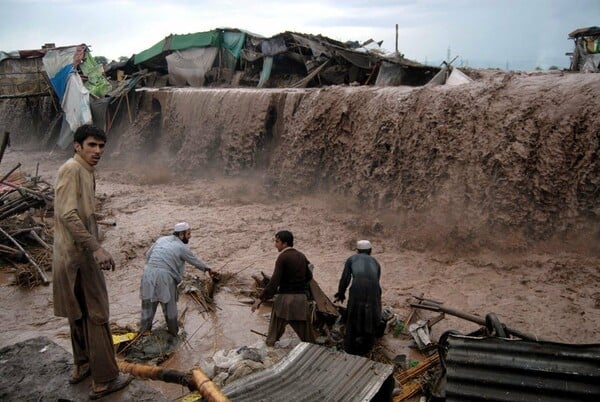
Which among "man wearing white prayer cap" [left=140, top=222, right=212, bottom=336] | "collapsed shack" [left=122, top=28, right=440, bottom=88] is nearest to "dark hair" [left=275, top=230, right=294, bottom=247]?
"man wearing white prayer cap" [left=140, top=222, right=212, bottom=336]

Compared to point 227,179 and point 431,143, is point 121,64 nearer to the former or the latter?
point 227,179

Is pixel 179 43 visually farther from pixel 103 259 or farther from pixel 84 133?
pixel 103 259

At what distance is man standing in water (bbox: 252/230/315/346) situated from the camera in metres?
4.59

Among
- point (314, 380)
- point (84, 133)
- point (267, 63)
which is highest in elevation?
point (267, 63)

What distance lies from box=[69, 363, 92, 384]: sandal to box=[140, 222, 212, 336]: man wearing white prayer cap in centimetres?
156

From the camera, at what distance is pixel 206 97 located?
15883 millimetres

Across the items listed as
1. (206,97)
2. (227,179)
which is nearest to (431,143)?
(227,179)

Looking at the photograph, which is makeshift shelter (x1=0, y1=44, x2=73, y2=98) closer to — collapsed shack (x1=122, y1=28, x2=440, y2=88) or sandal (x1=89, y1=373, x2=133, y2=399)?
collapsed shack (x1=122, y1=28, x2=440, y2=88)

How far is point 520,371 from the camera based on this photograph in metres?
2.89

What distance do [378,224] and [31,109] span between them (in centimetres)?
2085

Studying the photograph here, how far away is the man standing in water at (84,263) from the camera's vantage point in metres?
2.93

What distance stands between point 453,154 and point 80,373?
7.56 metres

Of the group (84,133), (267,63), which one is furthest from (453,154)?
(267,63)

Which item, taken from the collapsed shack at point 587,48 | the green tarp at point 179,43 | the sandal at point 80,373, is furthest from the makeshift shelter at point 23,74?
the collapsed shack at point 587,48
